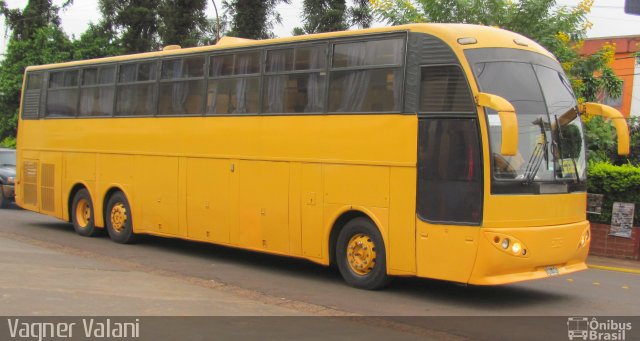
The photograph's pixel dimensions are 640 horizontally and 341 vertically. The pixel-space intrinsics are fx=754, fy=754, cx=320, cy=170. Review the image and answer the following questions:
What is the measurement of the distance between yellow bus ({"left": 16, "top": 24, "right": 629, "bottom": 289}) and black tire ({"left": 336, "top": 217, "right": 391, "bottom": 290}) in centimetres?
2

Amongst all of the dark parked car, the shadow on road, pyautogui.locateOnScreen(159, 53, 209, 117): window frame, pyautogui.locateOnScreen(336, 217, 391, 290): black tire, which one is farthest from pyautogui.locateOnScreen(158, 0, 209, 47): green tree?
pyautogui.locateOnScreen(336, 217, 391, 290): black tire

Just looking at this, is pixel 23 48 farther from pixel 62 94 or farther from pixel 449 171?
pixel 449 171

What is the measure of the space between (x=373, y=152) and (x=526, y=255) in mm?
2337

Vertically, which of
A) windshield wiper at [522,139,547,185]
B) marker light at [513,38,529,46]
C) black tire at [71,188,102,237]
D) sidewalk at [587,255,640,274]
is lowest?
sidewalk at [587,255,640,274]

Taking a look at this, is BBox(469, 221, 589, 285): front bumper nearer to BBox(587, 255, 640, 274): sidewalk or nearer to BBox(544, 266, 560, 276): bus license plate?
BBox(544, 266, 560, 276): bus license plate

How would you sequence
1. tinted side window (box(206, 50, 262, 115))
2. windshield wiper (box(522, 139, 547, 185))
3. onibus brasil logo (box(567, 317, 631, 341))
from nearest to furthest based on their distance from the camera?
onibus brasil logo (box(567, 317, 631, 341)), windshield wiper (box(522, 139, 547, 185)), tinted side window (box(206, 50, 262, 115))

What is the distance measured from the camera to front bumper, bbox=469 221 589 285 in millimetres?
8648

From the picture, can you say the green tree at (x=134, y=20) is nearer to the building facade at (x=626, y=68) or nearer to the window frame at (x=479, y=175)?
the building facade at (x=626, y=68)

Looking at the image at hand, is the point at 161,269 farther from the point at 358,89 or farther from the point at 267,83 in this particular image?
the point at 358,89

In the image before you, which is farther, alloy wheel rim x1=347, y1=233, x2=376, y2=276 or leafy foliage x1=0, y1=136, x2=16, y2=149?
leafy foliage x1=0, y1=136, x2=16, y2=149

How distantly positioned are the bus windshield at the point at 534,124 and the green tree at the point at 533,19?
833 cm

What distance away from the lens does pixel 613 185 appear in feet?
48.6

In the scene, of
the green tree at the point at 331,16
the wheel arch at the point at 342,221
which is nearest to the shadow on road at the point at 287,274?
the wheel arch at the point at 342,221

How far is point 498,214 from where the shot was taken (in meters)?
8.70
